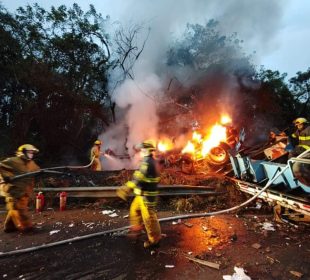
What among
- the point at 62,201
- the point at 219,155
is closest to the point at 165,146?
the point at 219,155

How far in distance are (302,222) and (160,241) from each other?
286 centimetres

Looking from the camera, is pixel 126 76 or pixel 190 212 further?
pixel 126 76

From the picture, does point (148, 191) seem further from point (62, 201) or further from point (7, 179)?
point (62, 201)

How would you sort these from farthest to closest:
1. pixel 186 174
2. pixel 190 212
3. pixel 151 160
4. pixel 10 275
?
1. pixel 186 174
2. pixel 190 212
3. pixel 151 160
4. pixel 10 275

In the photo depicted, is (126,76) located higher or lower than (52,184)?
higher

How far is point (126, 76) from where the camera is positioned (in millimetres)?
18172

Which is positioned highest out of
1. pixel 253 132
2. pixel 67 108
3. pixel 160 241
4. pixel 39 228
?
pixel 67 108

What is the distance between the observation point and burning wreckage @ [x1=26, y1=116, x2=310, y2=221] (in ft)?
16.6

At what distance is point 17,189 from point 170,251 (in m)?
3.15

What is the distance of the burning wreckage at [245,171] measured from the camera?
16.6ft

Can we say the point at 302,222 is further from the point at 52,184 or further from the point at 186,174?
the point at 52,184

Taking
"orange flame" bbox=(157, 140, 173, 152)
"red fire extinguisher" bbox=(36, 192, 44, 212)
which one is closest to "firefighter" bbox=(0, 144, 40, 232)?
"red fire extinguisher" bbox=(36, 192, 44, 212)

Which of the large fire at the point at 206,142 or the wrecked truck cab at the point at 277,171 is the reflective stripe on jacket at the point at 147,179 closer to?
the wrecked truck cab at the point at 277,171

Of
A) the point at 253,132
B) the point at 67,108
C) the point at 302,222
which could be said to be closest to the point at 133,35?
the point at 67,108
